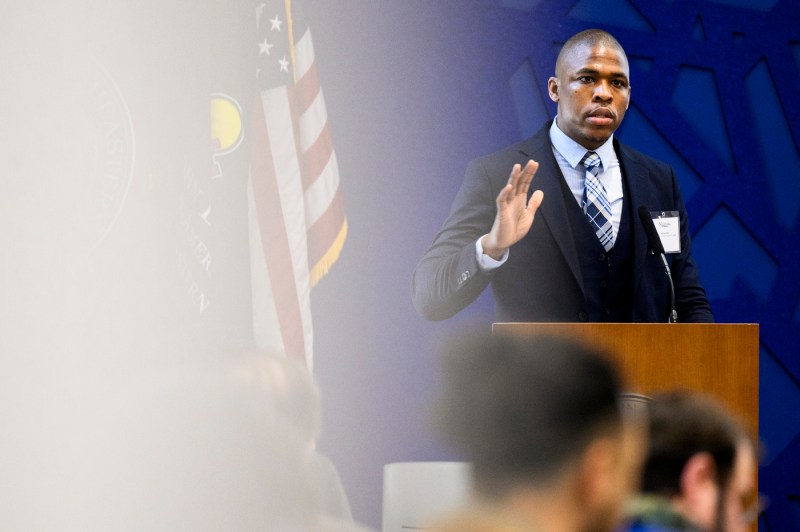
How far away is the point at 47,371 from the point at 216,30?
1373 mm

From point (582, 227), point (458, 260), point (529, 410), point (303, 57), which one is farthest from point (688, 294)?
point (529, 410)

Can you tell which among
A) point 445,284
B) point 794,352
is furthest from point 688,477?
point 794,352

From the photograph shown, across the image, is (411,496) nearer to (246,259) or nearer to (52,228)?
(246,259)

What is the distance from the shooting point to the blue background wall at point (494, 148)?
4.22 metres

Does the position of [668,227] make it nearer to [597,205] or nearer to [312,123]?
[597,205]

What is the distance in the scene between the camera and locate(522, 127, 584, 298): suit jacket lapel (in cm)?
302

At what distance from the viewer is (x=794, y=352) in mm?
4816

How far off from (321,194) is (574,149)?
112 cm

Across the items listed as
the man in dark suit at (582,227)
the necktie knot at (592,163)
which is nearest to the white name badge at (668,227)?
the man in dark suit at (582,227)

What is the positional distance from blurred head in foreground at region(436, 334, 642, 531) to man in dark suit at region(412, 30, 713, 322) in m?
1.47

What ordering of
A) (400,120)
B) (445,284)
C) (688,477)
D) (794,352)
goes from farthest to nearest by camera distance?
(794,352) < (400,120) < (445,284) < (688,477)

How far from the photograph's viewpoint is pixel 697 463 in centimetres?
152

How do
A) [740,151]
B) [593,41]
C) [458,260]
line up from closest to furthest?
1. [458,260]
2. [593,41]
3. [740,151]

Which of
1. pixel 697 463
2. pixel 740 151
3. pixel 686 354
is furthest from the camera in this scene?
pixel 740 151
